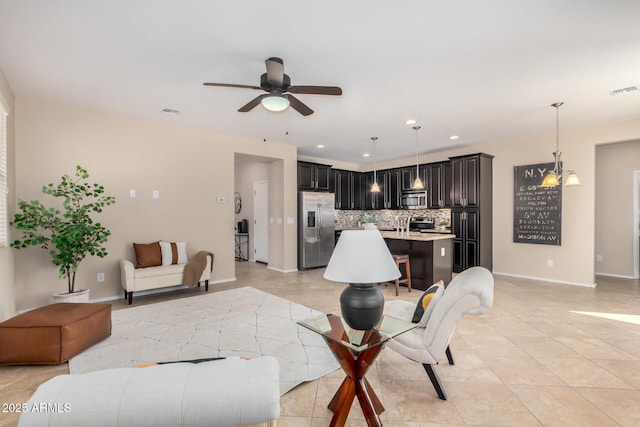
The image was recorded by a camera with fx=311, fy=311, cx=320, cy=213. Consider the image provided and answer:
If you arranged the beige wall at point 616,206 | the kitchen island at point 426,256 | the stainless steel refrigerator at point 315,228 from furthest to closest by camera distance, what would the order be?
the stainless steel refrigerator at point 315,228
the beige wall at point 616,206
the kitchen island at point 426,256

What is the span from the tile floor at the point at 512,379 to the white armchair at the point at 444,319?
270 mm

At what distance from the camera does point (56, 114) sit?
4059mm

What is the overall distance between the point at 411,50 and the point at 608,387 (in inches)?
117

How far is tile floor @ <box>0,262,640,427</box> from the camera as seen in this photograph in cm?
190

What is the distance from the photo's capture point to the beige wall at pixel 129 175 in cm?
391

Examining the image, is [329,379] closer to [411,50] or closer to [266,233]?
[411,50]

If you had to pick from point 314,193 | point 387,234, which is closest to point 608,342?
point 387,234

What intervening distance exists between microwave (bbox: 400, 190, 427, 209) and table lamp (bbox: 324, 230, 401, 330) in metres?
5.68

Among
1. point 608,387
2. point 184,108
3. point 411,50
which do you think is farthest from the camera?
point 184,108

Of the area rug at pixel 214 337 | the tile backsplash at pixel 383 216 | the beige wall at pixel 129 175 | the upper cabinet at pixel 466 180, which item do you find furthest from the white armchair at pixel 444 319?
the tile backsplash at pixel 383 216

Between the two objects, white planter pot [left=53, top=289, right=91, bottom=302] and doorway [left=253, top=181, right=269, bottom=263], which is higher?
doorway [left=253, top=181, right=269, bottom=263]

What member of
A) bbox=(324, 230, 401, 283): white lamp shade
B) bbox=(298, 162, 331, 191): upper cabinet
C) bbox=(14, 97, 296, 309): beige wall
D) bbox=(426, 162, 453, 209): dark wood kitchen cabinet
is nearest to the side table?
bbox=(298, 162, 331, 191): upper cabinet

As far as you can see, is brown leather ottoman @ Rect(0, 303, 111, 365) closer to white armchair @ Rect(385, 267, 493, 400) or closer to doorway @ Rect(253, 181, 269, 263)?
white armchair @ Rect(385, 267, 493, 400)

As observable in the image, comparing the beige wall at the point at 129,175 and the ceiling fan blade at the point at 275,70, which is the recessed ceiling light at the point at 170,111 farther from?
the ceiling fan blade at the point at 275,70
